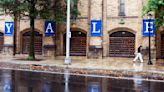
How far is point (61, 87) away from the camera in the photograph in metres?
13.2

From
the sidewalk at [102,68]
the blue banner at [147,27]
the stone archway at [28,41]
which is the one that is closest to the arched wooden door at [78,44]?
the stone archway at [28,41]

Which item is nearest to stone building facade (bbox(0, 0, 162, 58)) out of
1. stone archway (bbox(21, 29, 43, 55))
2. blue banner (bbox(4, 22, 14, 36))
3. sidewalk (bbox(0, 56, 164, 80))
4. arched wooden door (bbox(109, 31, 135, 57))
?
arched wooden door (bbox(109, 31, 135, 57))

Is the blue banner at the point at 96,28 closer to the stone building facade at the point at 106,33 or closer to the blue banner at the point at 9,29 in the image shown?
the stone building facade at the point at 106,33

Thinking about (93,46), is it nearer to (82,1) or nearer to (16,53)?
(82,1)

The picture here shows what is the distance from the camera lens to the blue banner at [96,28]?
3416 centimetres

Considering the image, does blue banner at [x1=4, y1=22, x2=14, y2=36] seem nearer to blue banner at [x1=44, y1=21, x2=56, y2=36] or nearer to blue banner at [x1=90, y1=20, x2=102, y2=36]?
blue banner at [x1=44, y1=21, x2=56, y2=36]

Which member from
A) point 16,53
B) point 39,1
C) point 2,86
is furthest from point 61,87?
point 16,53

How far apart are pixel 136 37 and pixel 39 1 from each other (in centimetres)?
1016

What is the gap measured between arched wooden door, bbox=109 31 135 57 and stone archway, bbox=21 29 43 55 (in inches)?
313

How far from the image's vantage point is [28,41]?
125 feet

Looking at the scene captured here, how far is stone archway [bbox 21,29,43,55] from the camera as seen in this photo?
3709 cm

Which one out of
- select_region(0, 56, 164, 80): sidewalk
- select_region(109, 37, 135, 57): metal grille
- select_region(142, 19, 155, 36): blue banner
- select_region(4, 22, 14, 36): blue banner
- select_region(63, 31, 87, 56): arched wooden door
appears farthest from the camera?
select_region(4, 22, 14, 36): blue banner

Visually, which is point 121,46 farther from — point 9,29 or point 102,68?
point 9,29

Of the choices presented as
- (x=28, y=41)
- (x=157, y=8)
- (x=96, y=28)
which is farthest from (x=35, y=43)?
(x=157, y=8)
